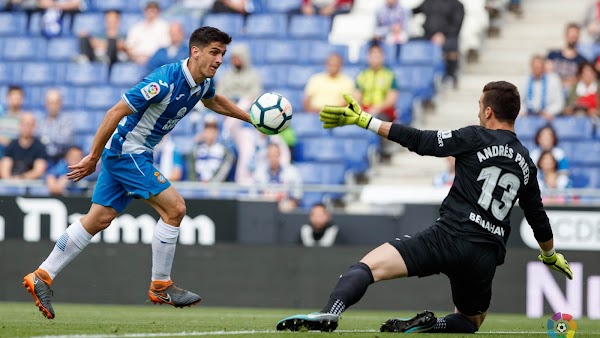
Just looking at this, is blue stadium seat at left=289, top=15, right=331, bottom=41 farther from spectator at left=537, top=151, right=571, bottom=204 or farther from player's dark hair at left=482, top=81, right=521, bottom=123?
player's dark hair at left=482, top=81, right=521, bottom=123

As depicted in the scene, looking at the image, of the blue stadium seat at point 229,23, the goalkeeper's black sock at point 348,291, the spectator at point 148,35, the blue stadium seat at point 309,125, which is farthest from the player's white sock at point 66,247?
the blue stadium seat at point 229,23

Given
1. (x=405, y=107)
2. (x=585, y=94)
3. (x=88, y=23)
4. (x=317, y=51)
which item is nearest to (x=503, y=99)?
(x=585, y=94)

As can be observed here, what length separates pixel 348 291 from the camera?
749cm

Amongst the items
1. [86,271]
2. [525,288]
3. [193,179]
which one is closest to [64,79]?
[193,179]

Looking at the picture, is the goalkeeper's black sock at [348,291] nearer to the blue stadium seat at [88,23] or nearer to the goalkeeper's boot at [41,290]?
the goalkeeper's boot at [41,290]

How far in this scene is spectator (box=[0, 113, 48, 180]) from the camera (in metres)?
15.7

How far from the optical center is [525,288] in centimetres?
1375

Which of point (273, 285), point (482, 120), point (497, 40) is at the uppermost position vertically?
point (497, 40)

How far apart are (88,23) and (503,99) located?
44.4 ft

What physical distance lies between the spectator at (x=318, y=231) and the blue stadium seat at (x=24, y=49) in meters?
7.56

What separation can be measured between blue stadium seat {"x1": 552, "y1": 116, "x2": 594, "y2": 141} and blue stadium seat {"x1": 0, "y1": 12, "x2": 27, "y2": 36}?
32.2ft

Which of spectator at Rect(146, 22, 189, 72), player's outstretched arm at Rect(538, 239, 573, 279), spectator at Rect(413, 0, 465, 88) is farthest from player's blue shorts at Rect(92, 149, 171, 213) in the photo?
spectator at Rect(413, 0, 465, 88)

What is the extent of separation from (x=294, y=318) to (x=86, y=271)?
24.0ft

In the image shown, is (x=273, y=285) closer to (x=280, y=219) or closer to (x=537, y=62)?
(x=280, y=219)
